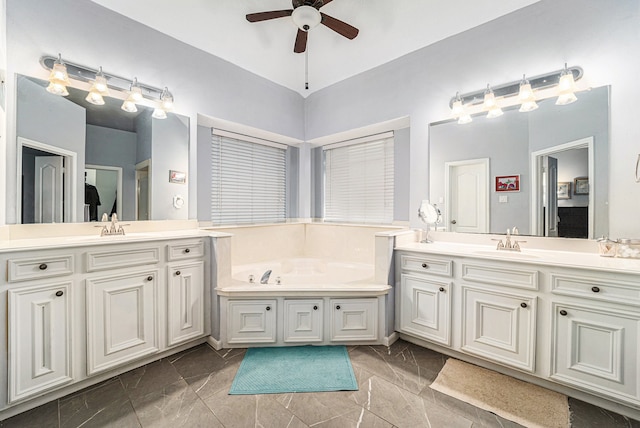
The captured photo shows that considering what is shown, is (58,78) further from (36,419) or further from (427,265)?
(427,265)

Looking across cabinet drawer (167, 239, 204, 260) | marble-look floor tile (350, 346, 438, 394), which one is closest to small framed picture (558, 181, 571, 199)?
marble-look floor tile (350, 346, 438, 394)

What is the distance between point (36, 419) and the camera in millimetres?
1550

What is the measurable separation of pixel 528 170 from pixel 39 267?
11.5 ft

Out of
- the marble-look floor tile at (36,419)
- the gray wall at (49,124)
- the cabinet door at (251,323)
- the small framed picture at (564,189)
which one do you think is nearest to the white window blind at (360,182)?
the small framed picture at (564,189)

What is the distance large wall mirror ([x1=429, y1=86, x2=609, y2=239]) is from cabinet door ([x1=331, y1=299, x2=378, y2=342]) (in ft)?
3.62

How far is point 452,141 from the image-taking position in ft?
8.64

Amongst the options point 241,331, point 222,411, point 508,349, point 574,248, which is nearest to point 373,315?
point 508,349

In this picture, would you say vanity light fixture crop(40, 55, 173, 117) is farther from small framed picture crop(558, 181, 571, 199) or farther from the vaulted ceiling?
small framed picture crop(558, 181, 571, 199)

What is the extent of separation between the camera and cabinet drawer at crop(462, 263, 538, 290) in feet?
5.93

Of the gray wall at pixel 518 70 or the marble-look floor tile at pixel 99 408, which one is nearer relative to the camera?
the marble-look floor tile at pixel 99 408

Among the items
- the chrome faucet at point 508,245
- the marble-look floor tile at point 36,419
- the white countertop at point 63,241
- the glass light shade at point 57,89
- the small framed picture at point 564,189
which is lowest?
the marble-look floor tile at point 36,419

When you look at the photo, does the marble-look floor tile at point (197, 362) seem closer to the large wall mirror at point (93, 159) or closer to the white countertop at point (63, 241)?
the white countertop at point (63, 241)

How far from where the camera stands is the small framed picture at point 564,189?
2.09 m

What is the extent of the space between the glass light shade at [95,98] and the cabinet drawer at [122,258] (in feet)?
4.06
